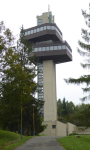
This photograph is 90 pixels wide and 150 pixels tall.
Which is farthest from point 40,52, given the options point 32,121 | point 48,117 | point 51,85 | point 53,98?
point 32,121

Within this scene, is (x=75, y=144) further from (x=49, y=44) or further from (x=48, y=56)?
(x=49, y=44)

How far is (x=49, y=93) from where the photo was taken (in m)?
78.0

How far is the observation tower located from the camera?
7762 cm

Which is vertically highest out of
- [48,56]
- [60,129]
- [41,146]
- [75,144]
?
[48,56]

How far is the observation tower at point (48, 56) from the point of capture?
77.6 metres

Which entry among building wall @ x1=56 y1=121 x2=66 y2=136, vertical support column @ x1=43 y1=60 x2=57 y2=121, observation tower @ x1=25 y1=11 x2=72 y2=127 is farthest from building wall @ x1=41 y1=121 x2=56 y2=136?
vertical support column @ x1=43 y1=60 x2=57 y2=121

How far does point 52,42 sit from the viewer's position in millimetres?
82250

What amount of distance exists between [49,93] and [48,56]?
14.0 m

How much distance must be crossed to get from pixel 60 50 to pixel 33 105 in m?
43.9

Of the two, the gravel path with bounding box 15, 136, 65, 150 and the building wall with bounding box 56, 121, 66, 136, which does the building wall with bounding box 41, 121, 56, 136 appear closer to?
the building wall with bounding box 56, 121, 66, 136

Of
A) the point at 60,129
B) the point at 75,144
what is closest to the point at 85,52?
the point at 75,144

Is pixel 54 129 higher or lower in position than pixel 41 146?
lower

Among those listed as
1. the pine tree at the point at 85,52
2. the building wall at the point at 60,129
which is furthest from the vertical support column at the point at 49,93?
the pine tree at the point at 85,52

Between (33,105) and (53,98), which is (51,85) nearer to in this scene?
(53,98)
